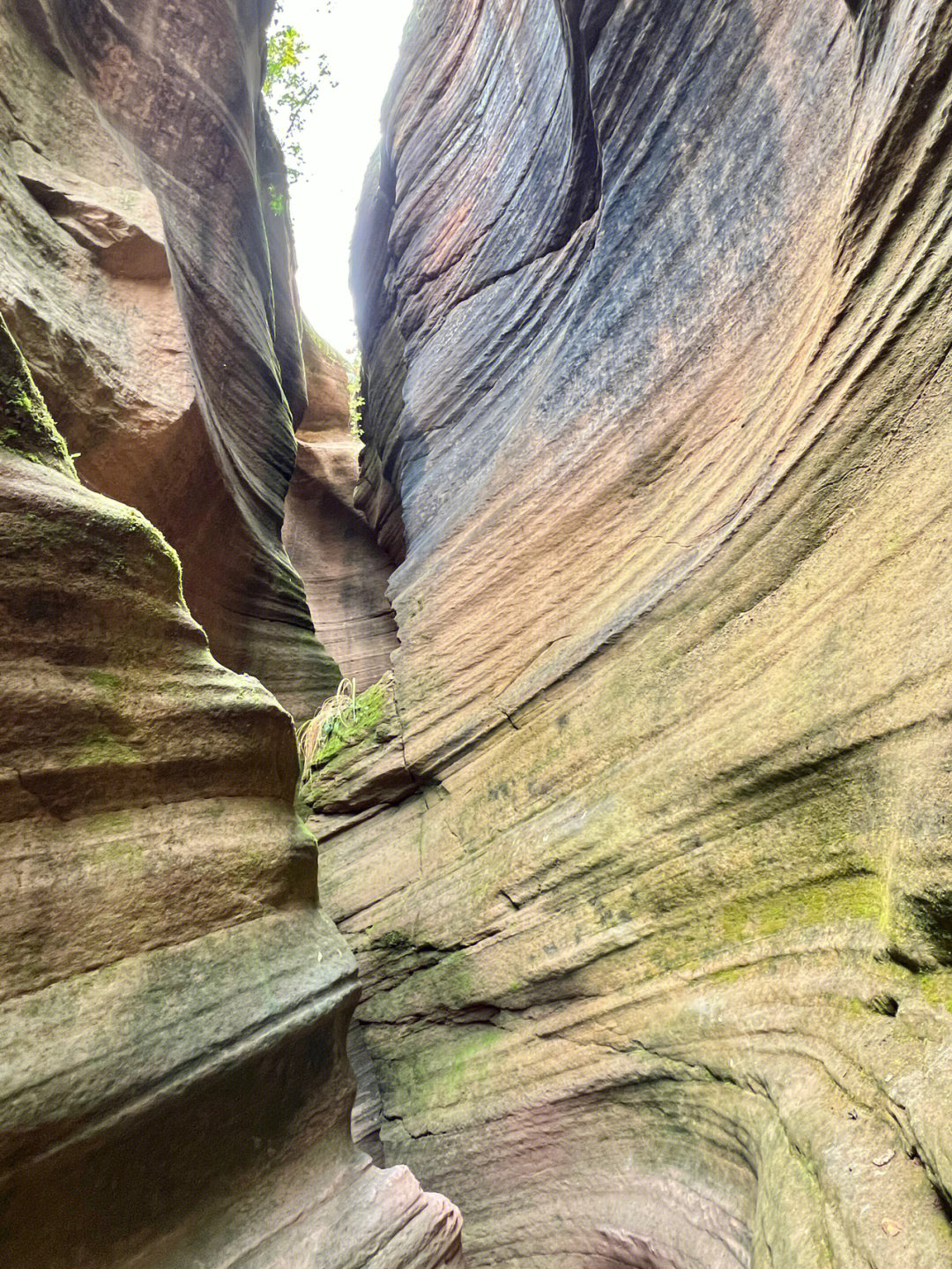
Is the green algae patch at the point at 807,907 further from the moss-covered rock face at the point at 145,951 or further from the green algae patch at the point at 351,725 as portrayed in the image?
the green algae patch at the point at 351,725

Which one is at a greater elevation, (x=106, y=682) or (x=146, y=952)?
(x=106, y=682)

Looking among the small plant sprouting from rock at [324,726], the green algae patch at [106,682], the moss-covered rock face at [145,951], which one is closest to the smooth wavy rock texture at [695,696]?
the small plant sprouting from rock at [324,726]

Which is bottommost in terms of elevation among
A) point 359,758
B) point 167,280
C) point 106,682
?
point 359,758

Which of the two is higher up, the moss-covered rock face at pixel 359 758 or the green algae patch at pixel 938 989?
the moss-covered rock face at pixel 359 758

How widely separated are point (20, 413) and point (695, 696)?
11.3 ft

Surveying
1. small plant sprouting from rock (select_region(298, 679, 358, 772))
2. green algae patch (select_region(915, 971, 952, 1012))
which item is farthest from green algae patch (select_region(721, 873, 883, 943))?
small plant sprouting from rock (select_region(298, 679, 358, 772))

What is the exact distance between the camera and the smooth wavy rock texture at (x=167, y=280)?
5270mm

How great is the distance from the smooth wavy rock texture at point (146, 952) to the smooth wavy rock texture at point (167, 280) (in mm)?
2596

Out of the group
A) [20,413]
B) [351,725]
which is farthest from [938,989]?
[351,725]

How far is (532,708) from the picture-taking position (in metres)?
5.35

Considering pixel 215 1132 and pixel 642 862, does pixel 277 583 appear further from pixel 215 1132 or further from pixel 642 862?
pixel 215 1132

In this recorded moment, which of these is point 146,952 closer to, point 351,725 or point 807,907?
point 807,907

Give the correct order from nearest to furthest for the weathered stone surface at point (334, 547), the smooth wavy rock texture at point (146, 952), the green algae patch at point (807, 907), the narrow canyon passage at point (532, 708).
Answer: the smooth wavy rock texture at point (146, 952) < the narrow canyon passage at point (532, 708) < the green algae patch at point (807, 907) < the weathered stone surface at point (334, 547)

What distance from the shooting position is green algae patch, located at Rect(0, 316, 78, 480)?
2809 millimetres
